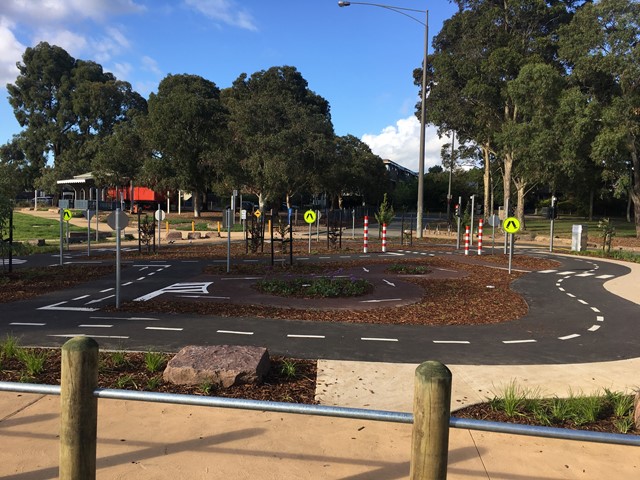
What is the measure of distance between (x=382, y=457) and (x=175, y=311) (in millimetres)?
6343

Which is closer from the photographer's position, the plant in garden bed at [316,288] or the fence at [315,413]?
the fence at [315,413]

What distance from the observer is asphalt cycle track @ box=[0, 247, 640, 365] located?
22.3 feet

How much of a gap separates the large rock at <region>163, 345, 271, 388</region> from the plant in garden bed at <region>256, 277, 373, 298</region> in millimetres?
5681

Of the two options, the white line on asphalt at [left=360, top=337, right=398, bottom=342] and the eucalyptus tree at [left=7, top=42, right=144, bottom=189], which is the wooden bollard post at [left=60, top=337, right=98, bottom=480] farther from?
the eucalyptus tree at [left=7, top=42, right=144, bottom=189]

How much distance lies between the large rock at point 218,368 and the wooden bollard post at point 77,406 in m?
2.35

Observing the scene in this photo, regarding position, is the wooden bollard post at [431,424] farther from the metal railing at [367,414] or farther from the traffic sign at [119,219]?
the traffic sign at [119,219]

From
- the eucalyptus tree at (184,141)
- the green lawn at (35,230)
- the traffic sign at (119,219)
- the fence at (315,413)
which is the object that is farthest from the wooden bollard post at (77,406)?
the eucalyptus tree at (184,141)

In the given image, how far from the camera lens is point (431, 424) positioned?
2.36m

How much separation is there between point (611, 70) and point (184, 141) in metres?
33.9

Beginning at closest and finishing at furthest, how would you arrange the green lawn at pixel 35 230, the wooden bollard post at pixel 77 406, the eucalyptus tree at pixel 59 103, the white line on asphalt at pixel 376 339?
the wooden bollard post at pixel 77 406 < the white line on asphalt at pixel 376 339 < the green lawn at pixel 35 230 < the eucalyptus tree at pixel 59 103

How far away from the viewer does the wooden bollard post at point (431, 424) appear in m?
2.36

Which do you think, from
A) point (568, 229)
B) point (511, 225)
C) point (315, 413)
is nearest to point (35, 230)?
point (511, 225)

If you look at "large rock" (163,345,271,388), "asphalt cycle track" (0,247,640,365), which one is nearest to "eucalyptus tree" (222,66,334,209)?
"asphalt cycle track" (0,247,640,365)

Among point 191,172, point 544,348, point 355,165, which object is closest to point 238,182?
point 191,172
